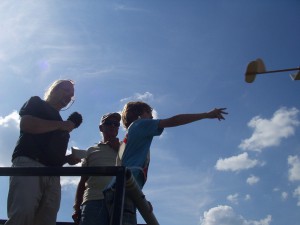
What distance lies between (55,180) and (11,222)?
0.67 meters

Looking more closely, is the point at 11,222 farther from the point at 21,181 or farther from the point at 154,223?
the point at 154,223

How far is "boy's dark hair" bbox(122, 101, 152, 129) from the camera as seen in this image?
373cm

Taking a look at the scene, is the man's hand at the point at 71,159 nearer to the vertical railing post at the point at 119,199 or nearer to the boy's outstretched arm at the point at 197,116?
the boy's outstretched arm at the point at 197,116

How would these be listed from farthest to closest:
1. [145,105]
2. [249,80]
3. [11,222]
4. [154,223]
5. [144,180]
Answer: [249,80] < [145,105] < [144,180] < [11,222] < [154,223]

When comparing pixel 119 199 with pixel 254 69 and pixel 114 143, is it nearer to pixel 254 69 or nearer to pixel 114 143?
pixel 114 143

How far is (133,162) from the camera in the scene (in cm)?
311

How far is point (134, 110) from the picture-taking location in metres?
3.75

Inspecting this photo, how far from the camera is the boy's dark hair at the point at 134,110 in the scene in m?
3.73

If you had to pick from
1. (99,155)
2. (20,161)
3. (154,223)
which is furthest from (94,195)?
(154,223)

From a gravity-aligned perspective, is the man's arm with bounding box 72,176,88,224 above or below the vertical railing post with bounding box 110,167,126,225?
above

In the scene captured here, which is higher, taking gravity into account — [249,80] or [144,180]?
[249,80]

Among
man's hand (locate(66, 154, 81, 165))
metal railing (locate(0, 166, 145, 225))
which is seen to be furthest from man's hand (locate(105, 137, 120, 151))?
metal railing (locate(0, 166, 145, 225))

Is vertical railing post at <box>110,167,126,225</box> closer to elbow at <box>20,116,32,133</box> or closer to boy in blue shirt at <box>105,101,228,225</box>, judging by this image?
boy in blue shirt at <box>105,101,228,225</box>

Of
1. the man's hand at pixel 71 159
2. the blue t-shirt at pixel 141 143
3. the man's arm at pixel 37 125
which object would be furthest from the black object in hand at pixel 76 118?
the blue t-shirt at pixel 141 143
